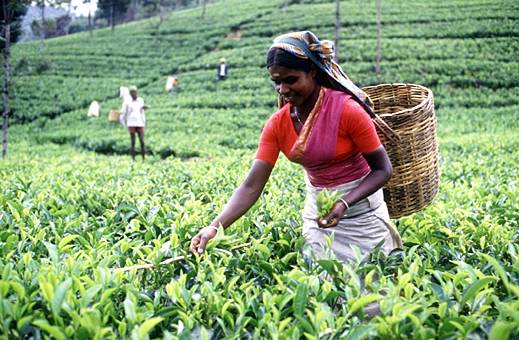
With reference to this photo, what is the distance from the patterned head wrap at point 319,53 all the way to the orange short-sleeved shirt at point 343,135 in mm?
79

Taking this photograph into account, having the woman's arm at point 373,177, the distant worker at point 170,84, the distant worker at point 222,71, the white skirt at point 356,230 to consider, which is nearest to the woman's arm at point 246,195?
the white skirt at point 356,230

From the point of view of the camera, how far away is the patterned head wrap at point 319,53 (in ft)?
7.48

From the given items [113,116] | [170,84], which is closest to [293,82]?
[113,116]

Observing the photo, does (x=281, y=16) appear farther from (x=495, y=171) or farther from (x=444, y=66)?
(x=495, y=171)

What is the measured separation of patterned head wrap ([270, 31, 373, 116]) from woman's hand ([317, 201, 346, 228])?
0.55 meters

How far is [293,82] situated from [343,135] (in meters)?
0.35

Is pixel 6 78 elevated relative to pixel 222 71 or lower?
elevated

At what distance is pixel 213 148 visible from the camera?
12961 mm

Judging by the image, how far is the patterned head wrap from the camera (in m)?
2.28

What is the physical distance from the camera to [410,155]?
2.80 m

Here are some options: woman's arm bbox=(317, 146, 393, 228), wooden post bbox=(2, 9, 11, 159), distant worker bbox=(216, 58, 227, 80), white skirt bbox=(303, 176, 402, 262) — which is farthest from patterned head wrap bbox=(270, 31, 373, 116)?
distant worker bbox=(216, 58, 227, 80)

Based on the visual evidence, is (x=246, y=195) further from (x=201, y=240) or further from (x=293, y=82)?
(x=293, y=82)

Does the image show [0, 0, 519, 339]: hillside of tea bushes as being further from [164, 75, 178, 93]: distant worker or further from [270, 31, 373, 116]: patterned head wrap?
[164, 75, 178, 93]: distant worker

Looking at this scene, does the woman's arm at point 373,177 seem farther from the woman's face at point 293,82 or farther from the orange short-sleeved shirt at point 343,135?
the woman's face at point 293,82
